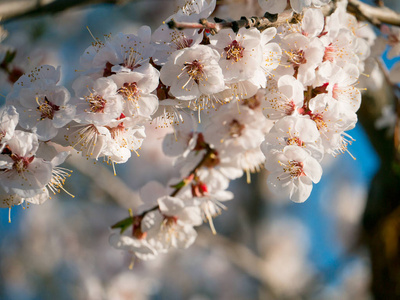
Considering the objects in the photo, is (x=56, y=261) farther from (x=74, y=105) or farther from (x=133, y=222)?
(x=74, y=105)

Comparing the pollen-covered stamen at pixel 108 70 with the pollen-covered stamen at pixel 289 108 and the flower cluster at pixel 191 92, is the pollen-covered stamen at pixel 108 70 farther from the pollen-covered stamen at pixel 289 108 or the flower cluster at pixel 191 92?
the pollen-covered stamen at pixel 289 108

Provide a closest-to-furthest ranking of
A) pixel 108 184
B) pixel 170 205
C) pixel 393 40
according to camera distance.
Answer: pixel 170 205 < pixel 393 40 < pixel 108 184

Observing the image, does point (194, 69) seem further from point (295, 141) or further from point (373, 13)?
point (373, 13)

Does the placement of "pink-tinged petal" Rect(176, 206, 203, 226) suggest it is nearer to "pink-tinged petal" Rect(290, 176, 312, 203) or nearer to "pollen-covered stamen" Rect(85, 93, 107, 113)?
"pink-tinged petal" Rect(290, 176, 312, 203)

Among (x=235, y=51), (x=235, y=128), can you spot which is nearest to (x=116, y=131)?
(x=235, y=51)

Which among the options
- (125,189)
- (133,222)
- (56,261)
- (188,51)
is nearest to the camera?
(188,51)

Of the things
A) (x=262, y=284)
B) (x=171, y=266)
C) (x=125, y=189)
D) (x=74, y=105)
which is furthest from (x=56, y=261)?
(x=74, y=105)
